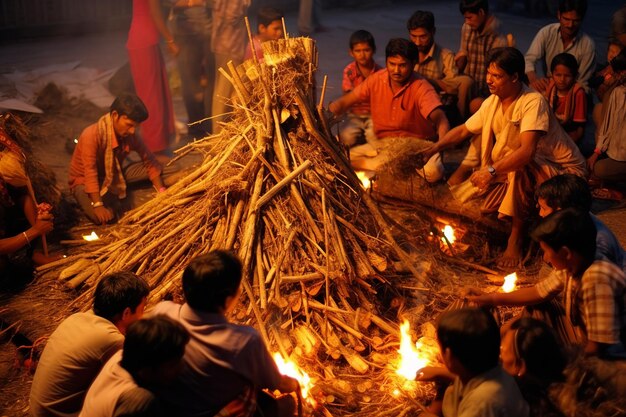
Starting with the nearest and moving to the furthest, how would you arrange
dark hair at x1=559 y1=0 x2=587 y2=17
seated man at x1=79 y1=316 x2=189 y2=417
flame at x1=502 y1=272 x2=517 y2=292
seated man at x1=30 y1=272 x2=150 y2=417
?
seated man at x1=79 y1=316 x2=189 y2=417 → seated man at x1=30 y1=272 x2=150 y2=417 → flame at x1=502 y1=272 x2=517 y2=292 → dark hair at x1=559 y1=0 x2=587 y2=17

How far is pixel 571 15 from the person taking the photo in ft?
26.8

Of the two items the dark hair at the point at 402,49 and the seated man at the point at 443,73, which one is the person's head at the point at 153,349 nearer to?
the dark hair at the point at 402,49

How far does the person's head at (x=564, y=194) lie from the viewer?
4.50 meters

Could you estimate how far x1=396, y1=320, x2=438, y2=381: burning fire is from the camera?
14.6 ft

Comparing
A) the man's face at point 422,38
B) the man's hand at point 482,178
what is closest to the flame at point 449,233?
the man's hand at point 482,178

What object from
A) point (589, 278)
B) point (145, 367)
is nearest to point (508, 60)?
point (589, 278)

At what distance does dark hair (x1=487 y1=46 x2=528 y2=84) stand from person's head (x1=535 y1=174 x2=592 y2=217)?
4.34 feet

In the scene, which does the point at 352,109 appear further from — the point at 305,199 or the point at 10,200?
the point at 10,200

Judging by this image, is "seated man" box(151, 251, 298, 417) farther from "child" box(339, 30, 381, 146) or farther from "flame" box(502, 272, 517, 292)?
"child" box(339, 30, 381, 146)

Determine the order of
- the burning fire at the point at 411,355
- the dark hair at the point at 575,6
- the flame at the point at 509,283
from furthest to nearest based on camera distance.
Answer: the dark hair at the point at 575,6
the flame at the point at 509,283
the burning fire at the point at 411,355

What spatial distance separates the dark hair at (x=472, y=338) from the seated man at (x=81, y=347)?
6.02ft

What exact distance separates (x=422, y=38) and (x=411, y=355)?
15.4 feet

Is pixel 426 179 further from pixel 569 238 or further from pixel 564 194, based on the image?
pixel 569 238

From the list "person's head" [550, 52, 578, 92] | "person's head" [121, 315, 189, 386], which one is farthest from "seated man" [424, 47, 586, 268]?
"person's head" [121, 315, 189, 386]
